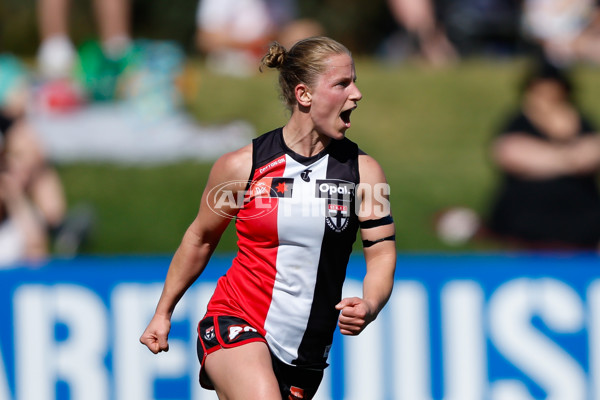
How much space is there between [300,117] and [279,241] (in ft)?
1.42

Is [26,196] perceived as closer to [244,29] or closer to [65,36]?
[65,36]

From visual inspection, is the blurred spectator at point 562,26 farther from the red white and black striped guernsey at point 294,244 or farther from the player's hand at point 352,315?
the player's hand at point 352,315

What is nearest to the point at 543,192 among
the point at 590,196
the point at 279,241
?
the point at 590,196

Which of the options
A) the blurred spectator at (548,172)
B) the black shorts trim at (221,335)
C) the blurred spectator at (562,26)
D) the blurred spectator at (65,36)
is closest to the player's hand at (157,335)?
the black shorts trim at (221,335)

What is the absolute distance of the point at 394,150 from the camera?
31.0 ft

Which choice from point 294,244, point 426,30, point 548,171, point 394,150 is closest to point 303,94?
point 294,244

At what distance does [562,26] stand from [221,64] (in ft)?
11.6

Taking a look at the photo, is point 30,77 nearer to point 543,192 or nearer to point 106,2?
point 106,2

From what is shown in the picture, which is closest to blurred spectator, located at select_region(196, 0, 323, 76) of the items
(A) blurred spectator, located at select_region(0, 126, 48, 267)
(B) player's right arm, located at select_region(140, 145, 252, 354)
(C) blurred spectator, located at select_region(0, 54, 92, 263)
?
(C) blurred spectator, located at select_region(0, 54, 92, 263)

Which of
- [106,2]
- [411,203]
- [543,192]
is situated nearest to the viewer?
[543,192]

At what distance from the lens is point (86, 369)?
6.15 meters

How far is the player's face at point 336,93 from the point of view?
116 inches

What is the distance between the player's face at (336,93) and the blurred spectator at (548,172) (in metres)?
4.66

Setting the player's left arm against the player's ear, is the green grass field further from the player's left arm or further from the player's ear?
the player's ear
